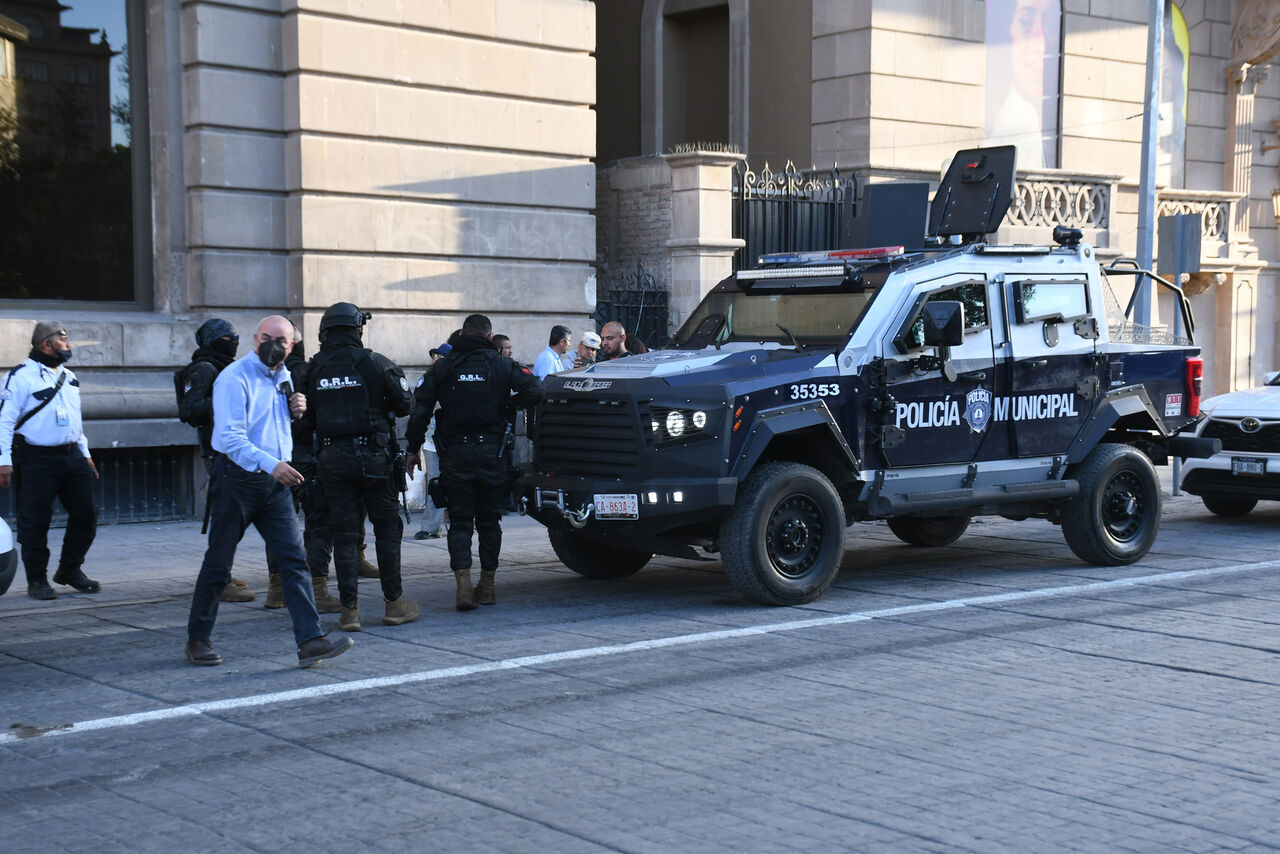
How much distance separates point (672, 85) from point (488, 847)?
19380 millimetres

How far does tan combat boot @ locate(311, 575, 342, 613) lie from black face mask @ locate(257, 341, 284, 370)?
2.07 metres

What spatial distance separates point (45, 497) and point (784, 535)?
16.2ft

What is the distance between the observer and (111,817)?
17.5ft

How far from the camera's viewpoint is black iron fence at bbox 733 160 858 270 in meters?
18.2

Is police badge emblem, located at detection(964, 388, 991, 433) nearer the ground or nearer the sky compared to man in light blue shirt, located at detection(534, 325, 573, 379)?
nearer the ground

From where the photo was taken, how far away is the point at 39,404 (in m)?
9.97

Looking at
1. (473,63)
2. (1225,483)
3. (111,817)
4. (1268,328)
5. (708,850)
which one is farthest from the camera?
(1268,328)

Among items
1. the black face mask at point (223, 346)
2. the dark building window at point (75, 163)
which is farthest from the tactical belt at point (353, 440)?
the dark building window at point (75, 163)

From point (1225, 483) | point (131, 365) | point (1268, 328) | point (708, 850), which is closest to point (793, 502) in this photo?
point (708, 850)

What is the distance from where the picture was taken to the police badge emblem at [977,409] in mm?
10383

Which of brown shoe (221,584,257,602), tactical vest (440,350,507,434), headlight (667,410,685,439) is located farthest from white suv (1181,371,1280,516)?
brown shoe (221,584,257,602)

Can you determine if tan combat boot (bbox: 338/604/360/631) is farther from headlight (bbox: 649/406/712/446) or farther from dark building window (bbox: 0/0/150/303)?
dark building window (bbox: 0/0/150/303)

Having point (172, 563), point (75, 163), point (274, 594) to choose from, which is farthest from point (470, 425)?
point (75, 163)

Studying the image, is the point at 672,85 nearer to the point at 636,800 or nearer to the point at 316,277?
the point at 316,277
